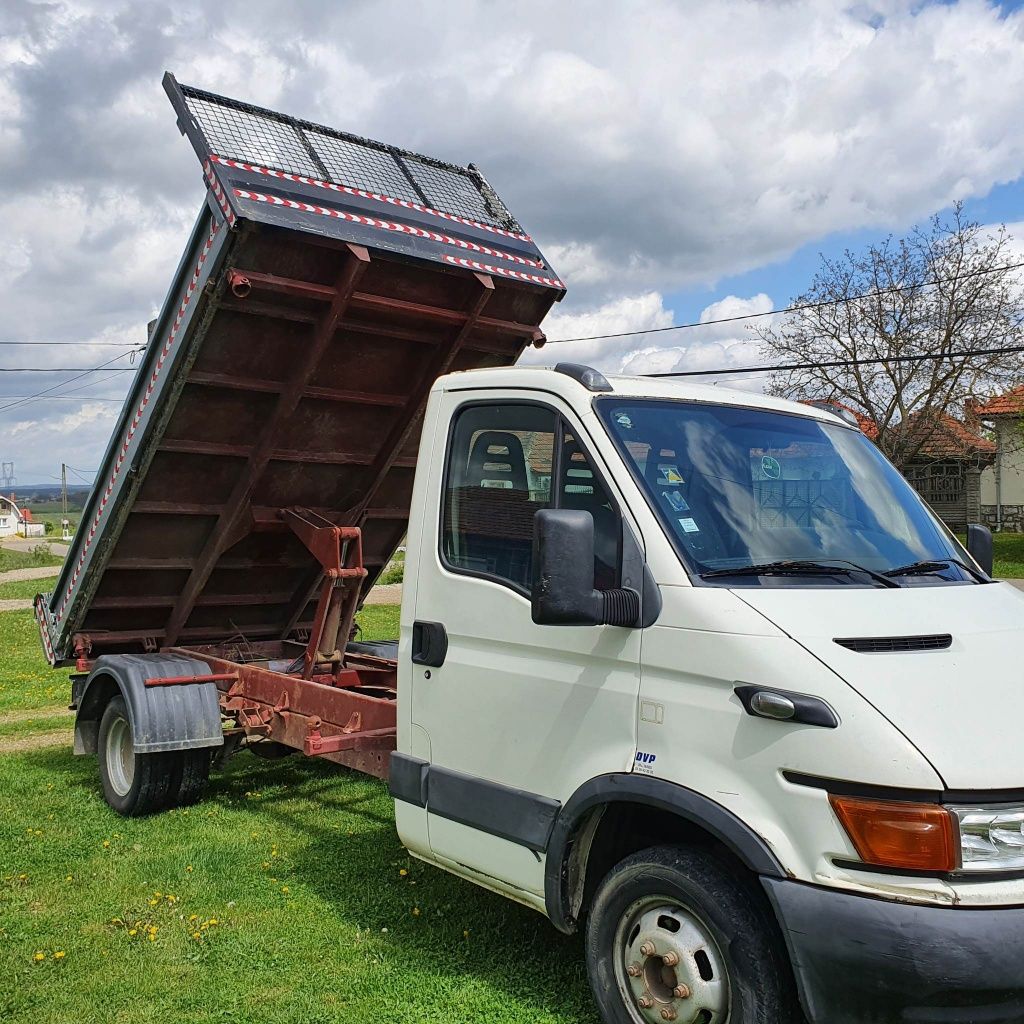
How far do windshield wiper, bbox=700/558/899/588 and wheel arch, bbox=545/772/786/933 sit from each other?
724 mm

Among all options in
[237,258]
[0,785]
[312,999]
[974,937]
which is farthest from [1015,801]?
[0,785]

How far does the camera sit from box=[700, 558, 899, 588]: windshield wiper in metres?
3.50

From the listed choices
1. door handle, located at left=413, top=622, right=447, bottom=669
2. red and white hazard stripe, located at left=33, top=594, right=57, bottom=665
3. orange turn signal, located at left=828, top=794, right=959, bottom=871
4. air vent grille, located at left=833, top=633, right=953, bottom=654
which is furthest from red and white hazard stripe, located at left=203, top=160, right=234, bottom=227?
orange turn signal, located at left=828, top=794, right=959, bottom=871

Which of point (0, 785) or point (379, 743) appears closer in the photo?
point (379, 743)

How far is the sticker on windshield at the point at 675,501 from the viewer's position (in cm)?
370

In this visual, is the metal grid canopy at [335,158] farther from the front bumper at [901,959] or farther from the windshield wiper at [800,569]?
the front bumper at [901,959]

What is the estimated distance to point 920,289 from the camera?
3138 cm

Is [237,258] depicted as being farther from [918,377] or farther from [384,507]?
[918,377]

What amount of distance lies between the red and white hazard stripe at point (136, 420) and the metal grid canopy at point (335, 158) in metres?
0.58

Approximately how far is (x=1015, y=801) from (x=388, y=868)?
12.0 ft

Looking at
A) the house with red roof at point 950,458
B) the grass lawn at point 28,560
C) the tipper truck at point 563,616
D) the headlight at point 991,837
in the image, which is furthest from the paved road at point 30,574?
the headlight at point 991,837

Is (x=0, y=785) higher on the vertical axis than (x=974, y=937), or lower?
lower

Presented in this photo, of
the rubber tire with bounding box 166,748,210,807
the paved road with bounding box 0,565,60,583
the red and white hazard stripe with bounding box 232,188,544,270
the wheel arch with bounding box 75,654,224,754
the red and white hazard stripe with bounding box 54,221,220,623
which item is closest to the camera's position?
the red and white hazard stripe with bounding box 232,188,544,270

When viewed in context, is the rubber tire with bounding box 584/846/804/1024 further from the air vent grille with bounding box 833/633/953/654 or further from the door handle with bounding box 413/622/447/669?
the door handle with bounding box 413/622/447/669
